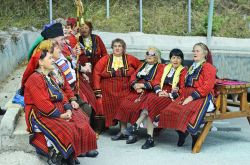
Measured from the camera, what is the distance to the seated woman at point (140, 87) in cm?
745

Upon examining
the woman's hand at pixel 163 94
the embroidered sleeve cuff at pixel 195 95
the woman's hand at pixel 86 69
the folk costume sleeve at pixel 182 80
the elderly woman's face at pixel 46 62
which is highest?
the elderly woman's face at pixel 46 62

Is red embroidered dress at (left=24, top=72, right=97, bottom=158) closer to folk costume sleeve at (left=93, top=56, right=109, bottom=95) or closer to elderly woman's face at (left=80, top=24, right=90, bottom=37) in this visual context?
folk costume sleeve at (left=93, top=56, right=109, bottom=95)

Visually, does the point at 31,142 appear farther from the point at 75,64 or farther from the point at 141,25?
the point at 141,25

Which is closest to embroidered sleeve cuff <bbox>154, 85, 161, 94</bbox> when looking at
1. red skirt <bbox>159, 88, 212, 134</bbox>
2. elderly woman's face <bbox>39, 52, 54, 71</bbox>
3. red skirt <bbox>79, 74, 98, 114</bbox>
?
red skirt <bbox>159, 88, 212, 134</bbox>

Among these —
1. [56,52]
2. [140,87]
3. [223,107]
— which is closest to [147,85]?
[140,87]

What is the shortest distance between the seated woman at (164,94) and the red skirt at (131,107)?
0.26ft

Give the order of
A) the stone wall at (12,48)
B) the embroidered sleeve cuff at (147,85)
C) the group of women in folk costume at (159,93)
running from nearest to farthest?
the group of women in folk costume at (159,93) → the embroidered sleeve cuff at (147,85) → the stone wall at (12,48)

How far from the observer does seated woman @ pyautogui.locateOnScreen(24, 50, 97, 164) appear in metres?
5.75

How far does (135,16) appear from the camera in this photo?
15.3 meters

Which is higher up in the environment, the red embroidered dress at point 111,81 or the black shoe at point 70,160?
the red embroidered dress at point 111,81

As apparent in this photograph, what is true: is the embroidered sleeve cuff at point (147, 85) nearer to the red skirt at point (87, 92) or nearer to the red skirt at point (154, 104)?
the red skirt at point (154, 104)

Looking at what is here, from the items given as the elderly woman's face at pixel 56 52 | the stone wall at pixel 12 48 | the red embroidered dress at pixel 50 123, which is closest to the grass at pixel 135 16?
the stone wall at pixel 12 48

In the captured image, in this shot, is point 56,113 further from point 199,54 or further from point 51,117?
point 199,54

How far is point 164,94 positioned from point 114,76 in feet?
2.61
